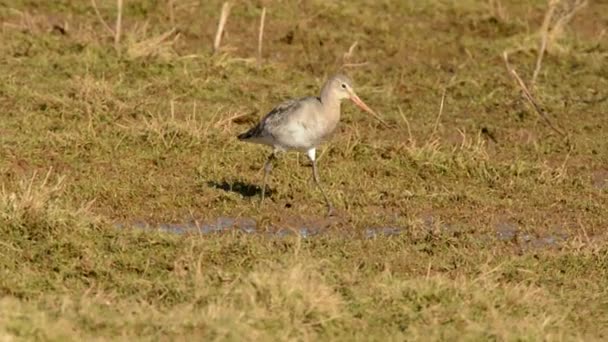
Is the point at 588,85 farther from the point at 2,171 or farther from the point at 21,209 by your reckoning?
the point at 21,209

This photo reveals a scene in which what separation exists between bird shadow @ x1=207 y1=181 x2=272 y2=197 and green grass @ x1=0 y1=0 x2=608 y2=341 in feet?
0.12

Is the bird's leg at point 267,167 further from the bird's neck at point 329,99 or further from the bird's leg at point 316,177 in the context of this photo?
the bird's neck at point 329,99

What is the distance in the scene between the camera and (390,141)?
11.6 metres

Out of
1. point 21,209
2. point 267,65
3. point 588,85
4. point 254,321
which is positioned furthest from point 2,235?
point 588,85

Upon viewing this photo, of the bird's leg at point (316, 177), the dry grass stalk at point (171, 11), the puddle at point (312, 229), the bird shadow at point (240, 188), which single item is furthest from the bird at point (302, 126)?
the dry grass stalk at point (171, 11)

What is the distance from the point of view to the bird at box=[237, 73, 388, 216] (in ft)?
31.9

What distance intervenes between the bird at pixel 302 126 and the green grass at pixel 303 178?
1.05 ft

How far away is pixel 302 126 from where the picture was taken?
31.9 ft

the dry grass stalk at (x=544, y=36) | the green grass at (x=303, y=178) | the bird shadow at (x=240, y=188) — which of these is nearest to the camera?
the green grass at (x=303, y=178)

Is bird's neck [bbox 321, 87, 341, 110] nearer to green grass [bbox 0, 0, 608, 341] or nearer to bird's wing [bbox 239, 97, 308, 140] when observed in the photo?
bird's wing [bbox 239, 97, 308, 140]

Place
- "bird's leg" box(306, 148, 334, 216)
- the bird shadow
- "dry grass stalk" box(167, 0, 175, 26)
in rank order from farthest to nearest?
"dry grass stalk" box(167, 0, 175, 26), the bird shadow, "bird's leg" box(306, 148, 334, 216)

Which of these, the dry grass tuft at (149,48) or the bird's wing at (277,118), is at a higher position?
the bird's wing at (277,118)

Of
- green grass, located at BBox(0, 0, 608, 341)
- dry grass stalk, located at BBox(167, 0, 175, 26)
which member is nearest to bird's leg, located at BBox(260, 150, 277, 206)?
green grass, located at BBox(0, 0, 608, 341)

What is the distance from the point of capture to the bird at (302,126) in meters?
9.71
